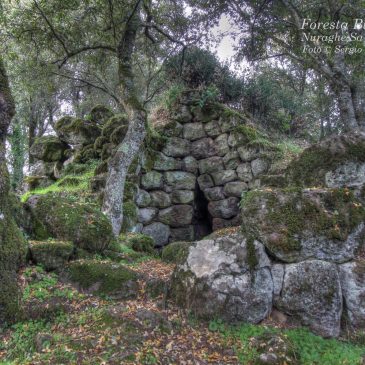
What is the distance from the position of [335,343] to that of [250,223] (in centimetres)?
188

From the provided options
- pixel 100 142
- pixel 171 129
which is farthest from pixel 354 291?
pixel 100 142

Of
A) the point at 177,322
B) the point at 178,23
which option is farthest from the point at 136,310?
the point at 178,23

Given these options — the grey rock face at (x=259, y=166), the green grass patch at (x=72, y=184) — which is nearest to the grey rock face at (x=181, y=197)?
the grey rock face at (x=259, y=166)

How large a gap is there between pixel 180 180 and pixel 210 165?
1.13 metres

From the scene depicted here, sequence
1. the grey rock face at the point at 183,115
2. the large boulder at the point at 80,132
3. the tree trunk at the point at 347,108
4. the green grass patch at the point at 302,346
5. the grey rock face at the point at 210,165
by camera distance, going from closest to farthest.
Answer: the green grass patch at the point at 302,346, the tree trunk at the point at 347,108, the grey rock face at the point at 210,165, the grey rock face at the point at 183,115, the large boulder at the point at 80,132

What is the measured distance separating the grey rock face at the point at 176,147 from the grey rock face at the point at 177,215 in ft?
5.80

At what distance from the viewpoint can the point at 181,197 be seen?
34.3 ft

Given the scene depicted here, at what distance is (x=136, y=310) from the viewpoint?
4117 mm

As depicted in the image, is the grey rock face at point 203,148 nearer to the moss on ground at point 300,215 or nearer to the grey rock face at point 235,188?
the grey rock face at point 235,188

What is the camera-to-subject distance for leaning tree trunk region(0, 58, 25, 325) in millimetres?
3878

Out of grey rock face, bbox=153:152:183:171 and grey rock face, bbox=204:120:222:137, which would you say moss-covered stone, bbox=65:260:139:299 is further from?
grey rock face, bbox=204:120:222:137

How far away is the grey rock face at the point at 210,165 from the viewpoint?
10.5 meters

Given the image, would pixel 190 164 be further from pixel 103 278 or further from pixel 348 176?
pixel 103 278

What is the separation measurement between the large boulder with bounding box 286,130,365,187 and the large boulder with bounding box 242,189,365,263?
567 millimetres
